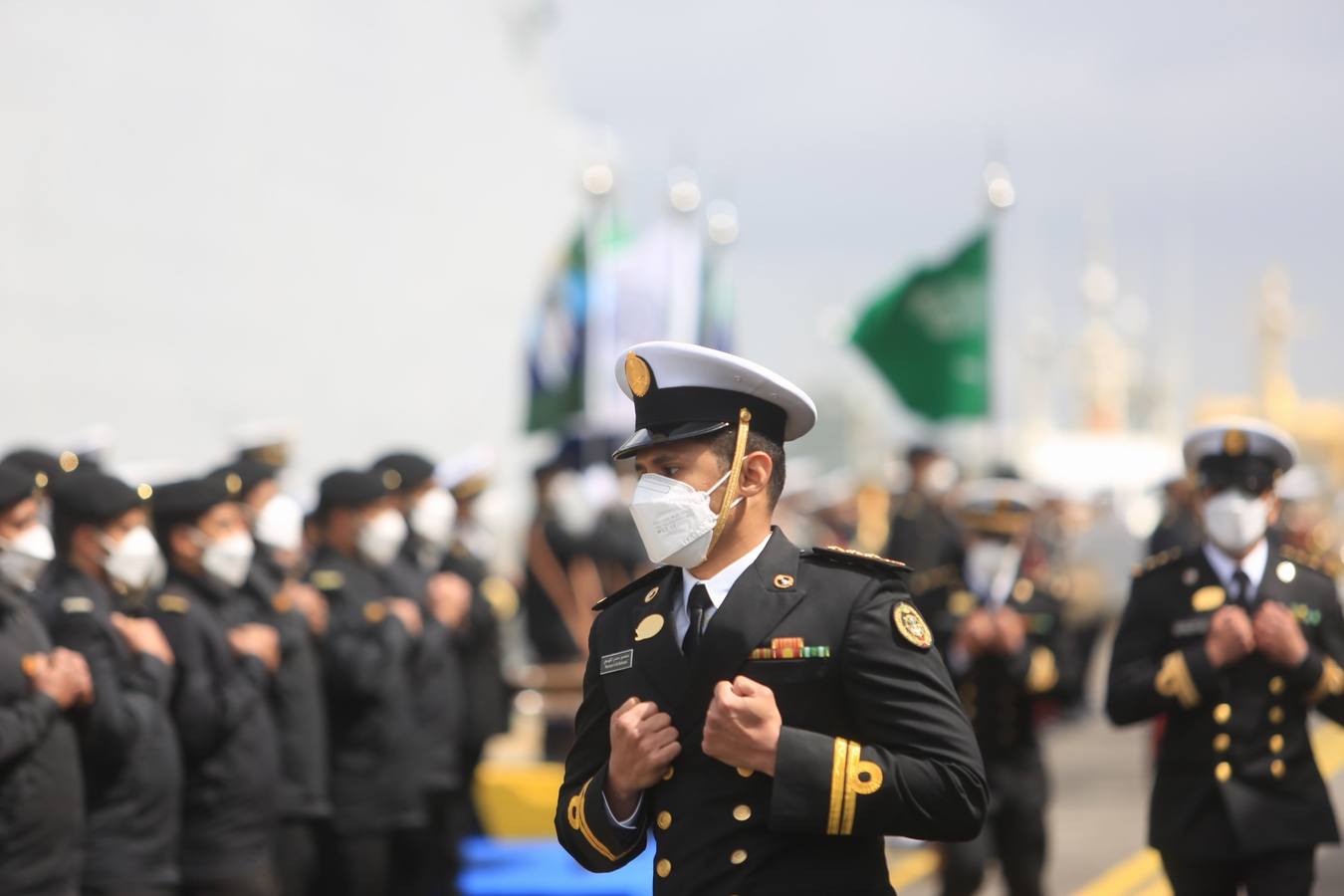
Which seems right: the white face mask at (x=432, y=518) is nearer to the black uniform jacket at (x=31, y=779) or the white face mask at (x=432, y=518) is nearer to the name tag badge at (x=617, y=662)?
the black uniform jacket at (x=31, y=779)

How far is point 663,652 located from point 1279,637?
2.97 meters

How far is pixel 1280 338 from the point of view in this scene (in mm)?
85625

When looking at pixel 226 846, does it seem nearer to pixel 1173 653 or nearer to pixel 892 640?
pixel 1173 653

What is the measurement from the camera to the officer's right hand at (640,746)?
4.23 m

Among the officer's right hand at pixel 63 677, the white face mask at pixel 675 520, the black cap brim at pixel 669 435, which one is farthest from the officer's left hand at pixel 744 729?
the officer's right hand at pixel 63 677

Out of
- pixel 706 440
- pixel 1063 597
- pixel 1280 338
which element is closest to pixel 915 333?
pixel 1063 597

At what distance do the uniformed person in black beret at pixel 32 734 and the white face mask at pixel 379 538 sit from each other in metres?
3.09

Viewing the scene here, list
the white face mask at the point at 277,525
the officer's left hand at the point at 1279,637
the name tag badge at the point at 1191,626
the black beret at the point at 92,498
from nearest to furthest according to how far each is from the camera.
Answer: the officer's left hand at the point at 1279,637 → the name tag badge at the point at 1191,626 → the black beret at the point at 92,498 → the white face mask at the point at 277,525

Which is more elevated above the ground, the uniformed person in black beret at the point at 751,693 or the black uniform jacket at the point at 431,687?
the uniformed person in black beret at the point at 751,693

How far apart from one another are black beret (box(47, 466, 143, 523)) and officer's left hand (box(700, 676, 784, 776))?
3.77 m

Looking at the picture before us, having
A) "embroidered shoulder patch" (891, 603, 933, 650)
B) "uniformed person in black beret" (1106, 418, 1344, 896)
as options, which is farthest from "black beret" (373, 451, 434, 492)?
"embroidered shoulder patch" (891, 603, 933, 650)

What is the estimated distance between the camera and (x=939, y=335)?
1606 centimetres

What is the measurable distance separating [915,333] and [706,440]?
39.2ft

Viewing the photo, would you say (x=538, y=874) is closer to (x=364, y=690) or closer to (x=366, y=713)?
(x=366, y=713)
